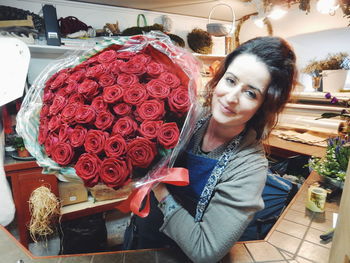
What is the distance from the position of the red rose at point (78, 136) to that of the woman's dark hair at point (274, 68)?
0.59 m

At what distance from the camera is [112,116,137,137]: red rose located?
2.00ft

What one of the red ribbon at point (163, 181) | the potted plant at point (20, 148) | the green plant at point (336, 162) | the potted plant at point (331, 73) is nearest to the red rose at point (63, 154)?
the red ribbon at point (163, 181)

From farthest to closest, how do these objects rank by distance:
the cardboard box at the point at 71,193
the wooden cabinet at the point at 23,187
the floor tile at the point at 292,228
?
1. the cardboard box at the point at 71,193
2. the wooden cabinet at the point at 23,187
3. the floor tile at the point at 292,228

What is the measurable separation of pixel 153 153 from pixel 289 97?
2.03ft

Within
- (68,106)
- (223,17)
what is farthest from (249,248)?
(223,17)

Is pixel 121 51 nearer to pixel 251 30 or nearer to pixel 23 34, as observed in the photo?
pixel 23 34

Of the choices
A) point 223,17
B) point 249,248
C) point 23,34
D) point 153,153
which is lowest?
point 249,248

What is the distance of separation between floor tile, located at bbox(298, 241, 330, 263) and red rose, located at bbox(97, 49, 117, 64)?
97cm

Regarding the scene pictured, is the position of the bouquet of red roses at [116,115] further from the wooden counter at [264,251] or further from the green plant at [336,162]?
the green plant at [336,162]

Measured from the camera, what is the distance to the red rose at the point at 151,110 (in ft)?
2.06

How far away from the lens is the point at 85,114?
2.10 feet

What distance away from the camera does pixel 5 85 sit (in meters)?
1.25

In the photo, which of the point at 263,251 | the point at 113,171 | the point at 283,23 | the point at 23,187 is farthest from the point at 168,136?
the point at 283,23

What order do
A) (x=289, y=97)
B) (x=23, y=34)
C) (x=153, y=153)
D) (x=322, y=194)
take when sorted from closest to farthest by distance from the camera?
(x=153, y=153), (x=289, y=97), (x=322, y=194), (x=23, y=34)
